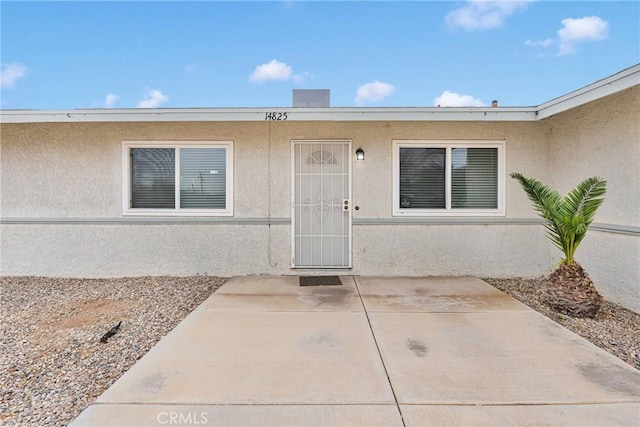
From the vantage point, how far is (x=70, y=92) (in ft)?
34.3

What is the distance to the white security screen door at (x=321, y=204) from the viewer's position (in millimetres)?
5762

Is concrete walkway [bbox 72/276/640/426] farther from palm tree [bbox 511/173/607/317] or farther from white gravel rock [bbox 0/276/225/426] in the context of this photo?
palm tree [bbox 511/173/607/317]

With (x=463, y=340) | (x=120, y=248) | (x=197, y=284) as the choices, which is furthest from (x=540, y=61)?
(x=120, y=248)

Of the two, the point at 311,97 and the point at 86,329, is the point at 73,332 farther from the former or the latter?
the point at 311,97

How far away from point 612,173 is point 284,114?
15.6ft

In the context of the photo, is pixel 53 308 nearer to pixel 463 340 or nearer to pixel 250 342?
pixel 250 342

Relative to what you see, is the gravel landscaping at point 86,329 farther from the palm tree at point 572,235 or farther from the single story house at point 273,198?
the single story house at point 273,198

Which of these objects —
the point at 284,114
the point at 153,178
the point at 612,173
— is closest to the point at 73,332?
the point at 153,178

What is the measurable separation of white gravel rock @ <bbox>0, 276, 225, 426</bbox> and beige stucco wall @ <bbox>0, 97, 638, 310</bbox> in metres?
0.48

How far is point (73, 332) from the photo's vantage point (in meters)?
3.57

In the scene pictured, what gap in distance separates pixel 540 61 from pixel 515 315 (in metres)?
8.91

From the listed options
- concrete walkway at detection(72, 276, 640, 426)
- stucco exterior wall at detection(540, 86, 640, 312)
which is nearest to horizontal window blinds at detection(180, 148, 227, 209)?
concrete walkway at detection(72, 276, 640, 426)

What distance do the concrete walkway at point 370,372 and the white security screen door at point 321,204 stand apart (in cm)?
173

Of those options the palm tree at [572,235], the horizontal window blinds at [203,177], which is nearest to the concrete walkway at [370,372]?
the palm tree at [572,235]
